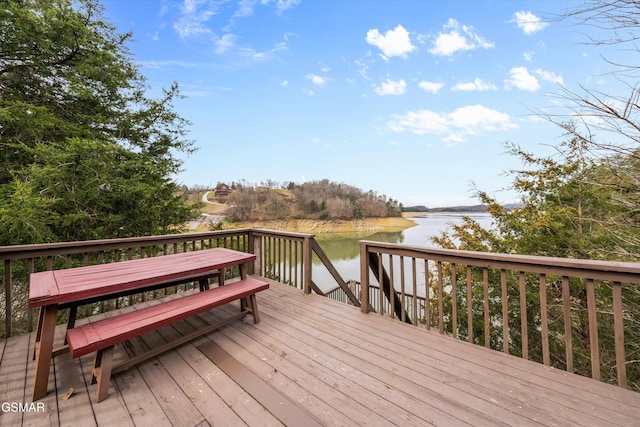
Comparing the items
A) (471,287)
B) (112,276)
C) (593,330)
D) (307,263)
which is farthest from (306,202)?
(593,330)

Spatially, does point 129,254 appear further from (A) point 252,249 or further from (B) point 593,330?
(B) point 593,330

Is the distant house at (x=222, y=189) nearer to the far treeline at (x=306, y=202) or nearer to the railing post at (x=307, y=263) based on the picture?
the far treeline at (x=306, y=202)

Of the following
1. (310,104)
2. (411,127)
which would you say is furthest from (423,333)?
(310,104)

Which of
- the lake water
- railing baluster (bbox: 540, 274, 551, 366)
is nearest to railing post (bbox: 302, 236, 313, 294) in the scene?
railing baluster (bbox: 540, 274, 551, 366)

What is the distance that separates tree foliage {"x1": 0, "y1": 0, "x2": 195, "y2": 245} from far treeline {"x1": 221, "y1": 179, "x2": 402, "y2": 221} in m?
10.5

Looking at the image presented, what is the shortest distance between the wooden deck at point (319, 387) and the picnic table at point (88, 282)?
0.28 metres

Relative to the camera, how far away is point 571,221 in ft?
16.5

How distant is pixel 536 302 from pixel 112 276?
738 cm

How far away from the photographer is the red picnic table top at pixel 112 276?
5.16 feet

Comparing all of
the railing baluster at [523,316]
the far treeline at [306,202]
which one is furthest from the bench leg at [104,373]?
the far treeline at [306,202]

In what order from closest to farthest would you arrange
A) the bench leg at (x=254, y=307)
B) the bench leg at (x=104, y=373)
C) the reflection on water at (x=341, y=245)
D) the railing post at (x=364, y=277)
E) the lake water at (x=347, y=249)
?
the bench leg at (x=104, y=373), the bench leg at (x=254, y=307), the railing post at (x=364, y=277), the lake water at (x=347, y=249), the reflection on water at (x=341, y=245)

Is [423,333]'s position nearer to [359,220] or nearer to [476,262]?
[476,262]

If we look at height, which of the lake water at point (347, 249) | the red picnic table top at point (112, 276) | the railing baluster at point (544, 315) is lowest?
the lake water at point (347, 249)

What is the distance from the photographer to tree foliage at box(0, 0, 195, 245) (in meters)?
4.51
